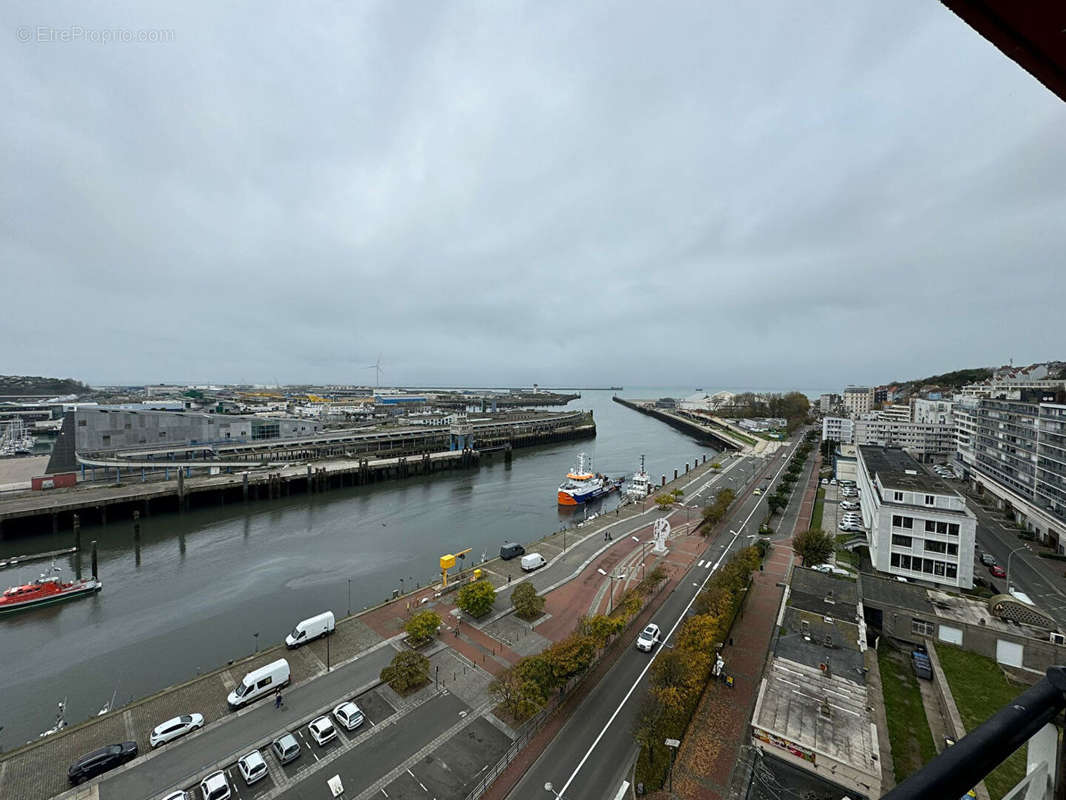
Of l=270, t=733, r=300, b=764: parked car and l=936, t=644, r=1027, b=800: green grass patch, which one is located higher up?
l=936, t=644, r=1027, b=800: green grass patch

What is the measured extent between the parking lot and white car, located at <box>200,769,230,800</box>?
0.28 metres

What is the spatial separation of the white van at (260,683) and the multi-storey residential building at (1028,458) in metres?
40.1

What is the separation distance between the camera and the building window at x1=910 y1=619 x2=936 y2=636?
17.1m

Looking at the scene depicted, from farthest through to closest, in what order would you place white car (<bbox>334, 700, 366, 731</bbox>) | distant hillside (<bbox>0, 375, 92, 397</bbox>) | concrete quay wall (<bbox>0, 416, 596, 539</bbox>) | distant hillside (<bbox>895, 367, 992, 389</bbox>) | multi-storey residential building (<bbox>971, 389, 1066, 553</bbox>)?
distant hillside (<bbox>0, 375, 92, 397</bbox>) < distant hillside (<bbox>895, 367, 992, 389</bbox>) < concrete quay wall (<bbox>0, 416, 596, 539</bbox>) < multi-storey residential building (<bbox>971, 389, 1066, 553</bbox>) < white car (<bbox>334, 700, 366, 731</bbox>)

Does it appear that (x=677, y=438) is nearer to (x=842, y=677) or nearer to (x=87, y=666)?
(x=842, y=677)

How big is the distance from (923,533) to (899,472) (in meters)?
7.47

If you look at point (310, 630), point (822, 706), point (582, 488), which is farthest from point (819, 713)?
point (582, 488)

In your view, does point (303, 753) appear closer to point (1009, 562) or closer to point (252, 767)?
point (252, 767)

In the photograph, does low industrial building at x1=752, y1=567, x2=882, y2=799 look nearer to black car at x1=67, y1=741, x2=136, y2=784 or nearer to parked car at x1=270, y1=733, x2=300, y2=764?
parked car at x1=270, y1=733, x2=300, y2=764

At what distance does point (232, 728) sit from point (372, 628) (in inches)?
212

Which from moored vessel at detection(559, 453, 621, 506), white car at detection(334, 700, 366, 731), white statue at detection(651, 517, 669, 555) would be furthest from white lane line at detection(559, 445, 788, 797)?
moored vessel at detection(559, 453, 621, 506)

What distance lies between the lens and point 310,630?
16938 millimetres

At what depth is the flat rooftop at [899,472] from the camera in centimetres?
2345

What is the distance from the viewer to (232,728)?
13.1 m
